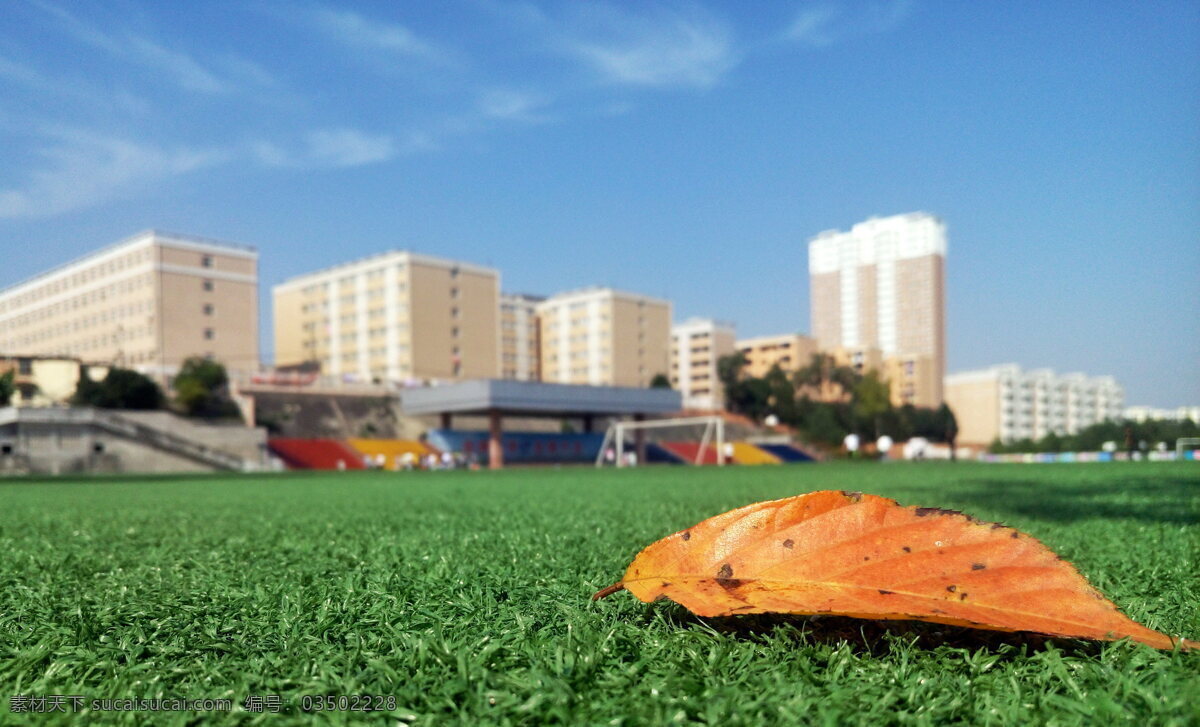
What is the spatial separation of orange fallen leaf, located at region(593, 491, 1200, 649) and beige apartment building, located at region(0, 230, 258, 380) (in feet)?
180

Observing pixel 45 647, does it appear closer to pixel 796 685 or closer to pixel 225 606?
pixel 225 606

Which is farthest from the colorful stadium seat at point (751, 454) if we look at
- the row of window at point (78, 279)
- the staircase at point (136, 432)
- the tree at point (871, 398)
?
the row of window at point (78, 279)

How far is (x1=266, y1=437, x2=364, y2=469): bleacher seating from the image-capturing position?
36.6 metres

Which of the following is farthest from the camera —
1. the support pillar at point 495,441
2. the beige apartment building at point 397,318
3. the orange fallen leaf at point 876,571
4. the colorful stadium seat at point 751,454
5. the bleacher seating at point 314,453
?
the beige apartment building at point 397,318

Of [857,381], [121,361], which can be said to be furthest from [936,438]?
[121,361]

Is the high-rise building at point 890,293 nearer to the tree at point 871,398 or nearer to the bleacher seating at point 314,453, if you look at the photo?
the tree at point 871,398

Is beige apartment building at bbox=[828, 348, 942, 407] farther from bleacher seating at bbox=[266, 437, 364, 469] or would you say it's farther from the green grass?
the green grass

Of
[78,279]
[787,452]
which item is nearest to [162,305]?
[78,279]

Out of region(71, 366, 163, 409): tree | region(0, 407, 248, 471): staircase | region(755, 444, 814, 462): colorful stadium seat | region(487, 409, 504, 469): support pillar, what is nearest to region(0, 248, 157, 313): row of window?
region(71, 366, 163, 409): tree

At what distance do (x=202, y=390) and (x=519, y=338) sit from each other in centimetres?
4729

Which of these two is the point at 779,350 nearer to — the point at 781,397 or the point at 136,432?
the point at 781,397

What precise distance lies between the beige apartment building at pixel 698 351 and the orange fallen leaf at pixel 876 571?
8948 cm

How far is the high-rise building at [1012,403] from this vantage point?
103812 millimetres

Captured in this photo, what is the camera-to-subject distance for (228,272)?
185 feet
